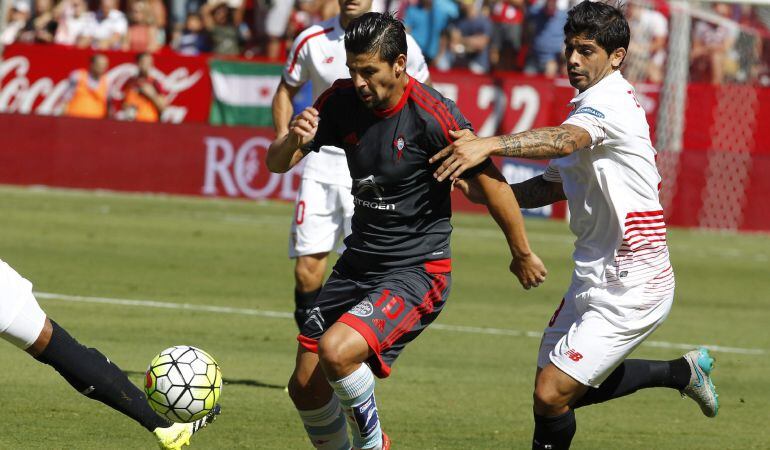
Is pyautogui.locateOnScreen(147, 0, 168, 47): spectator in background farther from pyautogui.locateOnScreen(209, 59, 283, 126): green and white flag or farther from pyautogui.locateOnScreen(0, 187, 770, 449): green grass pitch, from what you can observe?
pyautogui.locateOnScreen(0, 187, 770, 449): green grass pitch

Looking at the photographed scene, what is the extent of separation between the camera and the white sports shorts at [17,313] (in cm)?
569

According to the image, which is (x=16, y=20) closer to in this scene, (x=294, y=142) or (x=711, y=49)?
(x=711, y=49)

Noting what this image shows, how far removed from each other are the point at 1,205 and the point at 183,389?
12.3m

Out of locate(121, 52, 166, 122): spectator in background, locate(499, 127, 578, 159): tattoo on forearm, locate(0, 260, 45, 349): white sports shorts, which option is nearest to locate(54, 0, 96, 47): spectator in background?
locate(121, 52, 166, 122): spectator in background

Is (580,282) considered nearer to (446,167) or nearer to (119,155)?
(446,167)

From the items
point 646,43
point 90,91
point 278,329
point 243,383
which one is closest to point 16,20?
point 90,91

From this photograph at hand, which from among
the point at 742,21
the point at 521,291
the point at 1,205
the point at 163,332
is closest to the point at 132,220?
the point at 1,205

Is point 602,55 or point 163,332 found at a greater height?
point 602,55

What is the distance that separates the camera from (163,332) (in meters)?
10.2

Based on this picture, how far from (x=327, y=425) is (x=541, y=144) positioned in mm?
1728

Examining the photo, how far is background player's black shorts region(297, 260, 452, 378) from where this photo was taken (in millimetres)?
5945

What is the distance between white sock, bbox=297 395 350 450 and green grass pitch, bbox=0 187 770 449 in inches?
26.3

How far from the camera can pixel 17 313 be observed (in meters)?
5.71

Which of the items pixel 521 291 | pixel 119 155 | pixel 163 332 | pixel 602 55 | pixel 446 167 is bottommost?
pixel 119 155
